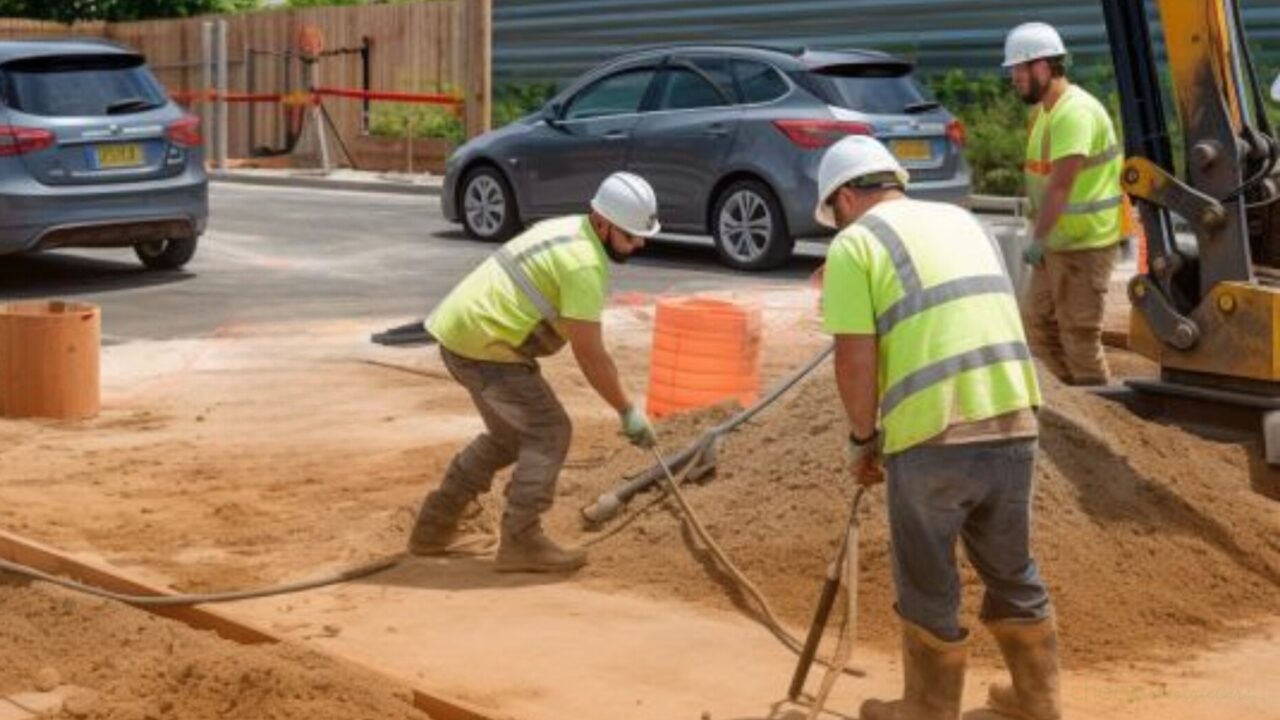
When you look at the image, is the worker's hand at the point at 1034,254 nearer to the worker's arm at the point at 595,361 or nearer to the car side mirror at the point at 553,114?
the worker's arm at the point at 595,361

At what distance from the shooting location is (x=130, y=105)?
54.7ft

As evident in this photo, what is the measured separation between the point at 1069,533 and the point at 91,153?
32.5 ft

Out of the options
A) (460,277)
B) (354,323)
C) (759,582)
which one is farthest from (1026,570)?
(460,277)

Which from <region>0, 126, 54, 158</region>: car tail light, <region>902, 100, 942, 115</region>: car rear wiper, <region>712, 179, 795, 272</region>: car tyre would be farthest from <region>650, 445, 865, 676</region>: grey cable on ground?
<region>902, 100, 942, 115</region>: car rear wiper

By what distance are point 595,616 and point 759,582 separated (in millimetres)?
679

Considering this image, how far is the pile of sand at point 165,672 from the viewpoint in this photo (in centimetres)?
645

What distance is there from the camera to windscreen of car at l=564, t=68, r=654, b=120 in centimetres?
1867

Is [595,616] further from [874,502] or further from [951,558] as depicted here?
[951,558]

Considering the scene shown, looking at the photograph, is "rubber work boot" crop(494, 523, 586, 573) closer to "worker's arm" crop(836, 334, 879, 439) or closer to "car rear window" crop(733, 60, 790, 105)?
"worker's arm" crop(836, 334, 879, 439)

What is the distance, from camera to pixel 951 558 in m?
6.23

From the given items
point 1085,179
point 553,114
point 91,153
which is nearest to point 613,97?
point 553,114

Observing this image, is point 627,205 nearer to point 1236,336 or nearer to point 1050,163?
point 1236,336

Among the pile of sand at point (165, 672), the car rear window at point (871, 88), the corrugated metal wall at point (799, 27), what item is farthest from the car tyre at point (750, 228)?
the pile of sand at point (165, 672)

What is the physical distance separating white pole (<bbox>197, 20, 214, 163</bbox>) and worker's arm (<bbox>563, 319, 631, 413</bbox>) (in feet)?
78.7
